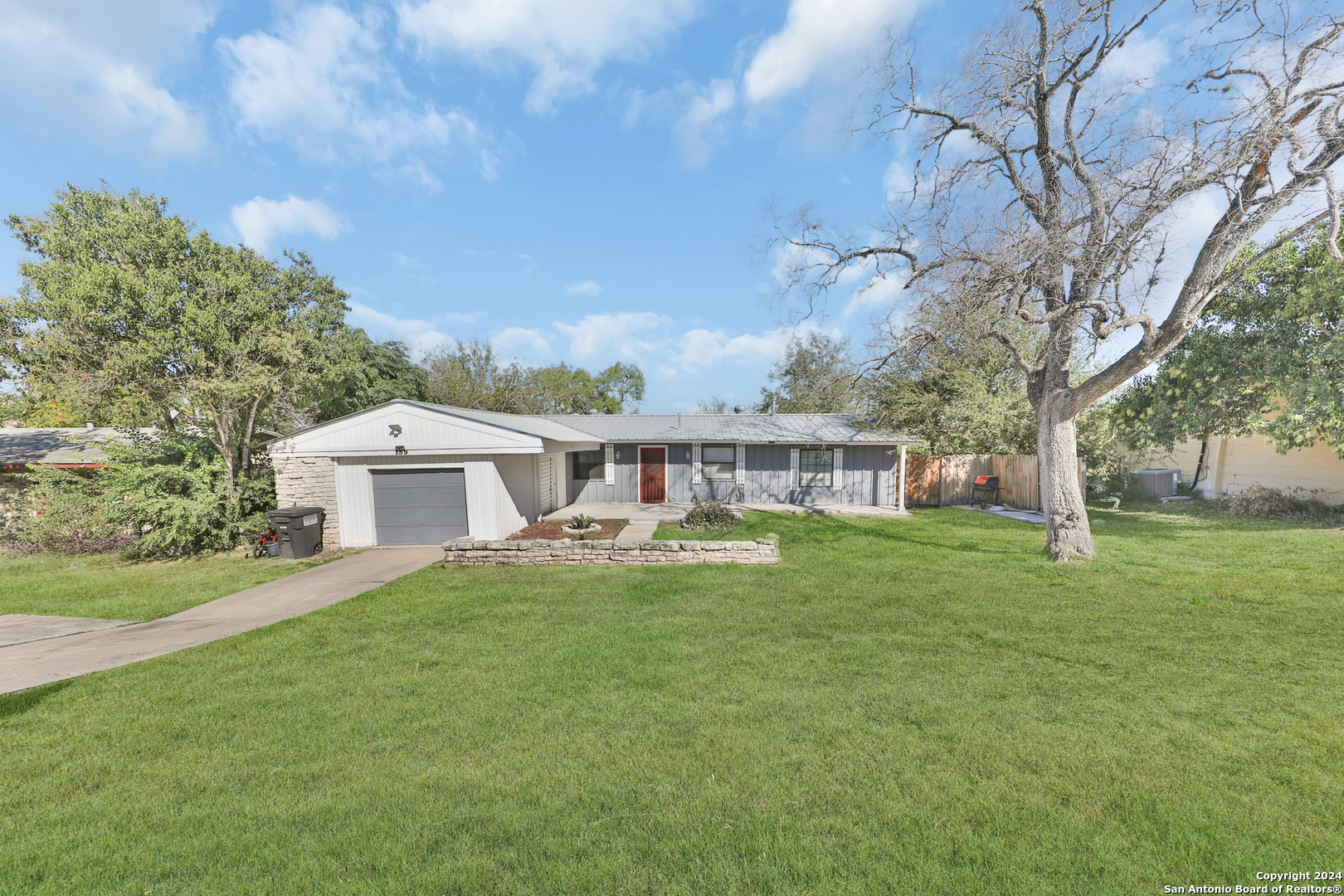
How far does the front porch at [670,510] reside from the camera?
524 inches

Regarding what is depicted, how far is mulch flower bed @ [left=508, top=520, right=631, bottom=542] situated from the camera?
10609 millimetres

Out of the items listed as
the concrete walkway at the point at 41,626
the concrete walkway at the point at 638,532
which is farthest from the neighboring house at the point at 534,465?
the concrete walkway at the point at 41,626

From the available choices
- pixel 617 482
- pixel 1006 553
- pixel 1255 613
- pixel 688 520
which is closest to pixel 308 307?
pixel 617 482

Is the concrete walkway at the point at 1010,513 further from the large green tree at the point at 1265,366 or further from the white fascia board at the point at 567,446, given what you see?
the white fascia board at the point at 567,446

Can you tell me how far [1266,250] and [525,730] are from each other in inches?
414

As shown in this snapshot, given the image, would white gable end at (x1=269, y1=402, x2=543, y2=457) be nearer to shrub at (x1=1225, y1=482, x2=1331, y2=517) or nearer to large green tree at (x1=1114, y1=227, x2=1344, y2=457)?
large green tree at (x1=1114, y1=227, x2=1344, y2=457)

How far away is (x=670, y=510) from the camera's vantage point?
14.3 metres

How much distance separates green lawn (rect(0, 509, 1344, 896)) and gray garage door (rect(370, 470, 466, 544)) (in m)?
4.52

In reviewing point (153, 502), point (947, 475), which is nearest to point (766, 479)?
point (947, 475)

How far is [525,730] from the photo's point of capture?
3.59m

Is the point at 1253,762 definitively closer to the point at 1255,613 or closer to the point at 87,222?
the point at 1255,613

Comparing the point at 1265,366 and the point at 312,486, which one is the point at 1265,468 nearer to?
the point at 1265,366

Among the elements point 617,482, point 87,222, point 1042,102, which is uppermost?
point 1042,102

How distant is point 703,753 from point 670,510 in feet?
36.3
